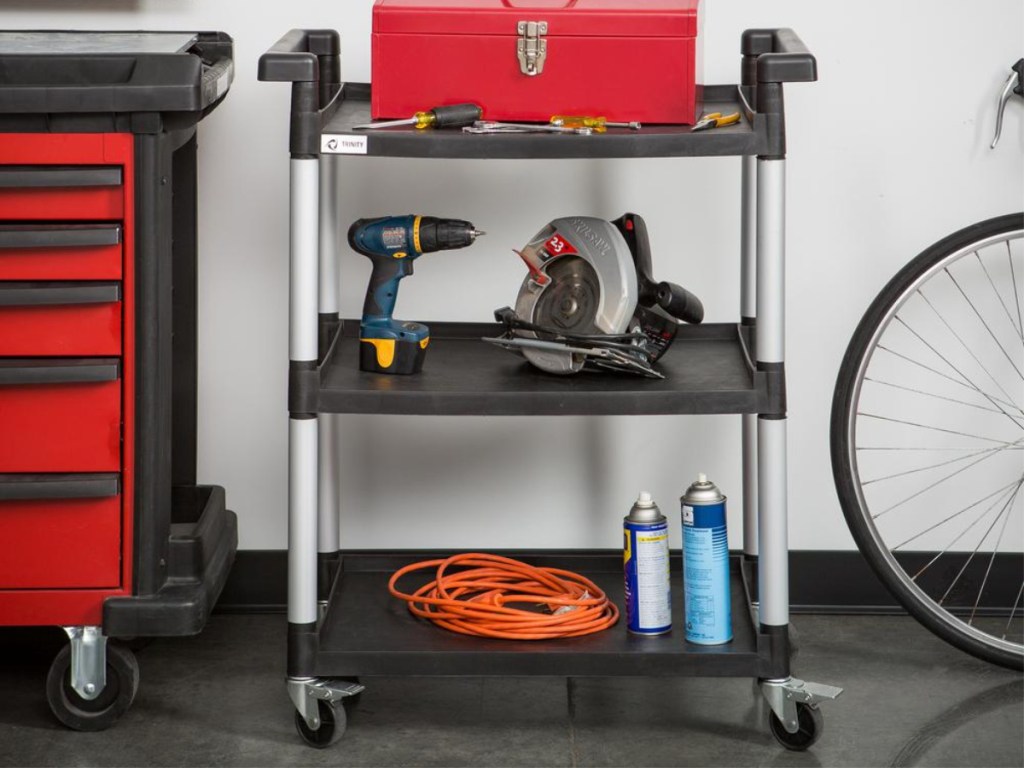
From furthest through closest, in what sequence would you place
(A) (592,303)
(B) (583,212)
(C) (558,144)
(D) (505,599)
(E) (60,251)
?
1. (B) (583,212)
2. (D) (505,599)
3. (A) (592,303)
4. (E) (60,251)
5. (C) (558,144)

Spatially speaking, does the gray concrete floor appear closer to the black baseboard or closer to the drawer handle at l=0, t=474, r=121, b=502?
the black baseboard

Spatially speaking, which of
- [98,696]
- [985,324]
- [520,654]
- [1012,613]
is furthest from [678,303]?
[98,696]

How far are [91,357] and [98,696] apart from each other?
0.49 metres

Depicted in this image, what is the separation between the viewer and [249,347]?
231 centimetres

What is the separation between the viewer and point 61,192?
1.77 metres

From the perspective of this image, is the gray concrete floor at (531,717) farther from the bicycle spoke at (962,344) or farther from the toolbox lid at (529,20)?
the toolbox lid at (529,20)

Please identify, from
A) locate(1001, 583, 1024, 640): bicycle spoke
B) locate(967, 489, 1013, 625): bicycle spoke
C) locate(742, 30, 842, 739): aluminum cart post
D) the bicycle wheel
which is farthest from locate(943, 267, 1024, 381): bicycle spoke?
locate(742, 30, 842, 739): aluminum cart post

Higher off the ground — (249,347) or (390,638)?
(249,347)

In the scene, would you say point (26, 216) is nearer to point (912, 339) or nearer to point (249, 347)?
point (249, 347)

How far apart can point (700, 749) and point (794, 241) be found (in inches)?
35.6

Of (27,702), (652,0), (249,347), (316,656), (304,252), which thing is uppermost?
(652,0)

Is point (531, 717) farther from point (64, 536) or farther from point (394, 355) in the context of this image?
point (64, 536)

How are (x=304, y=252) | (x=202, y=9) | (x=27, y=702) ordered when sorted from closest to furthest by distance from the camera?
(x=304, y=252) → (x=27, y=702) → (x=202, y=9)

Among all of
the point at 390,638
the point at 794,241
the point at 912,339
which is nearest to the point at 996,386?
the point at 912,339
